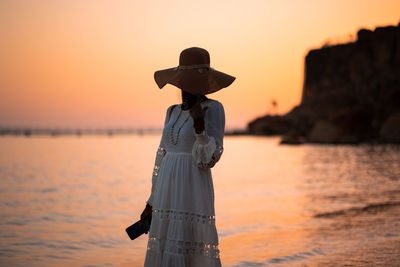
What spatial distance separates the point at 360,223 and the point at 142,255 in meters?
4.33

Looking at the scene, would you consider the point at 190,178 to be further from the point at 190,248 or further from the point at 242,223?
the point at 242,223

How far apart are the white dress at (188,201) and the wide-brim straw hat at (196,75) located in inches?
4.4

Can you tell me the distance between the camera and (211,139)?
3186 mm

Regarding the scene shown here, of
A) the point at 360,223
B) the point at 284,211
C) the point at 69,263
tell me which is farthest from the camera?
the point at 284,211

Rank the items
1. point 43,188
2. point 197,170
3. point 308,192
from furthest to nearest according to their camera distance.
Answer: point 43,188 < point 308,192 < point 197,170

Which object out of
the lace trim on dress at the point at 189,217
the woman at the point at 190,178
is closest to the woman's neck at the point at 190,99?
the woman at the point at 190,178

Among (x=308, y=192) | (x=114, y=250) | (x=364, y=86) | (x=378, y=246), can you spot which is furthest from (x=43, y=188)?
(x=364, y=86)

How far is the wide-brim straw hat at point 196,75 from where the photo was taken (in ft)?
10.8

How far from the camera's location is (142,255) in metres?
7.39

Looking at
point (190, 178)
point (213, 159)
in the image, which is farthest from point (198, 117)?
point (190, 178)

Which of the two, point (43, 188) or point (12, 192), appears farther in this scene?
point (43, 188)

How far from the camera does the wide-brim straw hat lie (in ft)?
10.8

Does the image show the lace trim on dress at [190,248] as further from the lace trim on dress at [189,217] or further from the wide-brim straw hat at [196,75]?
the wide-brim straw hat at [196,75]

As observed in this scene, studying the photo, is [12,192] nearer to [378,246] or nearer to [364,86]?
[378,246]
